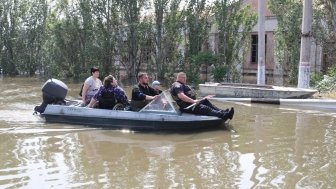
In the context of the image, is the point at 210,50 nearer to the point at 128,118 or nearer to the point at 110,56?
the point at 110,56

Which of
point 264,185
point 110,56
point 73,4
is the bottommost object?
point 264,185

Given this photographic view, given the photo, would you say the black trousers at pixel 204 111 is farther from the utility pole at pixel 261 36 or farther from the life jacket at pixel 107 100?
the utility pole at pixel 261 36

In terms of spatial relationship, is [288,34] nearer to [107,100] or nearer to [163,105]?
[163,105]

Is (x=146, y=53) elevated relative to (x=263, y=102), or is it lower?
elevated

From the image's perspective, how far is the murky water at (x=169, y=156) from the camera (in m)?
6.64

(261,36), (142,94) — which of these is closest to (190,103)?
(142,94)

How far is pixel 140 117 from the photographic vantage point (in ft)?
35.6

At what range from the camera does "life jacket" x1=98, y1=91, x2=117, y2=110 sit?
37.5 feet

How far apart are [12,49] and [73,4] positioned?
10297 mm

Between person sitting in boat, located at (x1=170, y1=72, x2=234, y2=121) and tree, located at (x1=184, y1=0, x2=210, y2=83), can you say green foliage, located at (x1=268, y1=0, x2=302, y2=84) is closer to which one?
tree, located at (x1=184, y1=0, x2=210, y2=83)

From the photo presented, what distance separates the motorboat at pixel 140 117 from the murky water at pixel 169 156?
0.27m

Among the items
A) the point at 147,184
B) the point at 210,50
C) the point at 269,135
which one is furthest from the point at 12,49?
the point at 147,184

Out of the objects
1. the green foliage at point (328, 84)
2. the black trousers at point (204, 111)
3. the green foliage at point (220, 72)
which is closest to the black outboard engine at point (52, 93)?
the black trousers at point (204, 111)

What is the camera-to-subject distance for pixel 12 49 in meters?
38.8
